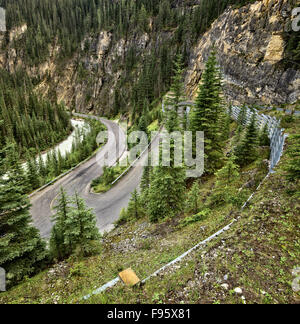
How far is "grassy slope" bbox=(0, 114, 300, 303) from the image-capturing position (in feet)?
12.4

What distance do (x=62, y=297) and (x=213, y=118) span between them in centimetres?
1287

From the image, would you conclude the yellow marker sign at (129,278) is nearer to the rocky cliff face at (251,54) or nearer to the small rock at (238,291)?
the small rock at (238,291)

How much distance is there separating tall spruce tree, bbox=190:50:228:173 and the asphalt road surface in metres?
9.12

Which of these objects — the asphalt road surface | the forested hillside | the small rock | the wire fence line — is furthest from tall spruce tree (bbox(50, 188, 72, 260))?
the forested hillside

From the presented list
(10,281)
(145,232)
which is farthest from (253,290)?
(10,281)

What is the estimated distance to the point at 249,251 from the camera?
14.9 ft

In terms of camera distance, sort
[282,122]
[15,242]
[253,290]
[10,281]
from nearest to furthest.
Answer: [253,290] → [10,281] → [15,242] → [282,122]

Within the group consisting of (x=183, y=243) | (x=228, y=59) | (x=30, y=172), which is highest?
(x=228, y=59)

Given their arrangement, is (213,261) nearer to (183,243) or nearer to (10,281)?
(183,243)

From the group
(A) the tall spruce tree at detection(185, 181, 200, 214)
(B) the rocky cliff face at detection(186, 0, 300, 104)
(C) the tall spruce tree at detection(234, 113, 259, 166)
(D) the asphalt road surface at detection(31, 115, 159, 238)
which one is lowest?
(D) the asphalt road surface at detection(31, 115, 159, 238)

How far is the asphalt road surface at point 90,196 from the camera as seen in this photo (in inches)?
685

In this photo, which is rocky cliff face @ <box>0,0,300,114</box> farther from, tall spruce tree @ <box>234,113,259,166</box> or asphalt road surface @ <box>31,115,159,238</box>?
asphalt road surface @ <box>31,115,159,238</box>

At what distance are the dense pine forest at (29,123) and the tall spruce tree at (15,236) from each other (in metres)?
39.6

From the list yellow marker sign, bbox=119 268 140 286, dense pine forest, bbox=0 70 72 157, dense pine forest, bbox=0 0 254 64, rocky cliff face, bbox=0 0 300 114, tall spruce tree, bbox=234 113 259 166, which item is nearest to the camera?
yellow marker sign, bbox=119 268 140 286
